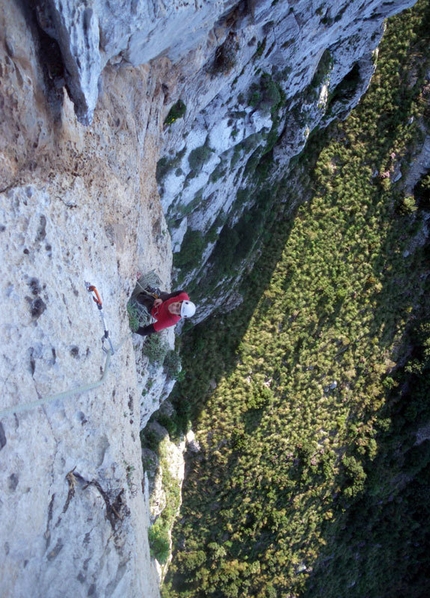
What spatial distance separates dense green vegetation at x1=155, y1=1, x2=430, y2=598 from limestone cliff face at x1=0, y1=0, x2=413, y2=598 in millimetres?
10947

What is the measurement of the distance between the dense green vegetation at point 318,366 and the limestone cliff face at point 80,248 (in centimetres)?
1095

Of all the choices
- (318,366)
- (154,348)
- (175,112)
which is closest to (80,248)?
(154,348)

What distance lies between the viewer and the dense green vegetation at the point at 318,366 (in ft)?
72.1

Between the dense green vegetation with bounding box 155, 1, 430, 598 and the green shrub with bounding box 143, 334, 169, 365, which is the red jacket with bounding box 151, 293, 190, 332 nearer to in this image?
the green shrub with bounding box 143, 334, 169, 365

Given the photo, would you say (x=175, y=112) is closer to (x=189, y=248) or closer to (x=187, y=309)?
(x=187, y=309)

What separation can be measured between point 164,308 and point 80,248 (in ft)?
9.58

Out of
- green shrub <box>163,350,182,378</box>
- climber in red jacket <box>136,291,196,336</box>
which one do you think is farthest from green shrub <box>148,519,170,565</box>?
climber in red jacket <box>136,291,196,336</box>

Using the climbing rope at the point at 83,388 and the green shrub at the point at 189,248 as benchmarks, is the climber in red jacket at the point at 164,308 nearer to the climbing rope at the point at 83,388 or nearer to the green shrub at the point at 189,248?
the climbing rope at the point at 83,388

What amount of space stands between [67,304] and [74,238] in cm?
115

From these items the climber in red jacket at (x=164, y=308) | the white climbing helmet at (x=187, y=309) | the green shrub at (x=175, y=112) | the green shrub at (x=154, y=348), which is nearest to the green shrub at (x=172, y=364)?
the green shrub at (x=154, y=348)

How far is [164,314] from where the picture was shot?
10.1 meters

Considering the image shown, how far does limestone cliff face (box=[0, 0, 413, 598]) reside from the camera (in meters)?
5.94

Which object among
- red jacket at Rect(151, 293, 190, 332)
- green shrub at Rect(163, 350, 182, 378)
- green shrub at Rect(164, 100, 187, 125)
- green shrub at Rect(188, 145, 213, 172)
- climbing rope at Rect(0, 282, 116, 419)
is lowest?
climbing rope at Rect(0, 282, 116, 419)

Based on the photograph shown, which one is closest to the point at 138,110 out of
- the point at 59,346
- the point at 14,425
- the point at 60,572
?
the point at 59,346
